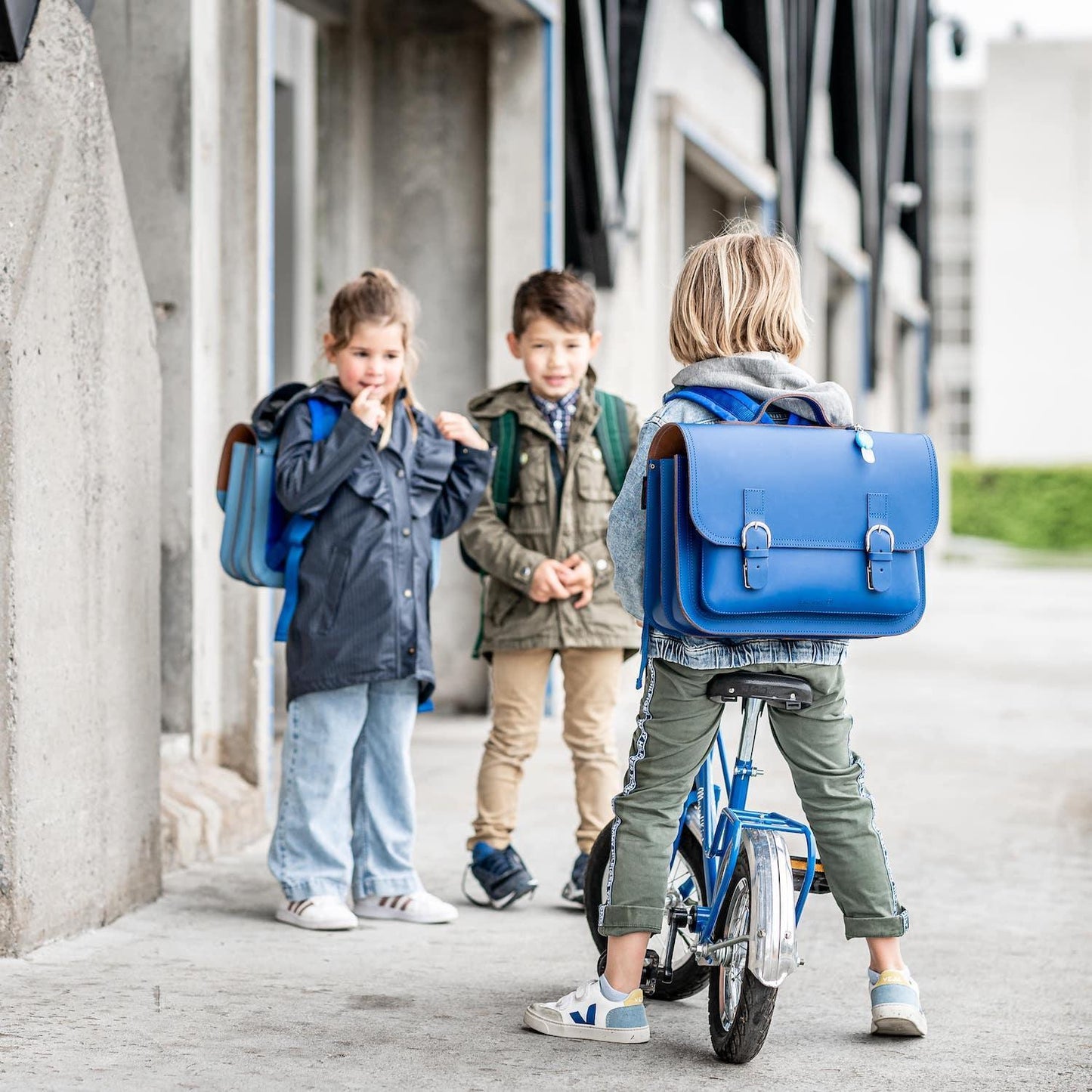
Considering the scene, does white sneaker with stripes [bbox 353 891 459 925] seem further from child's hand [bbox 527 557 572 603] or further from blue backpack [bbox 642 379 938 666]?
blue backpack [bbox 642 379 938 666]

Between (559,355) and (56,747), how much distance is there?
1753 millimetres

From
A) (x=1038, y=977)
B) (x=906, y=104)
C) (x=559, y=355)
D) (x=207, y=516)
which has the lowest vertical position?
(x=1038, y=977)

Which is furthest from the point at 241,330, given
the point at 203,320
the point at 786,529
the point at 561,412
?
the point at 786,529

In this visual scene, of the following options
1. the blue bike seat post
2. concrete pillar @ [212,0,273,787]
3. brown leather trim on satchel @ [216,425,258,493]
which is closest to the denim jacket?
the blue bike seat post

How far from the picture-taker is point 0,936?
12.6 ft

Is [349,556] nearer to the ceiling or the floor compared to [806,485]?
nearer to the floor

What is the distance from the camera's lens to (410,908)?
457cm

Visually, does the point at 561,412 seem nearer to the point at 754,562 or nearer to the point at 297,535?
the point at 297,535

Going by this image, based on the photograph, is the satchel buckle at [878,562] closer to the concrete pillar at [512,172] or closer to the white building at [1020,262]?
the concrete pillar at [512,172]

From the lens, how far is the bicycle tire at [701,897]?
3.64m

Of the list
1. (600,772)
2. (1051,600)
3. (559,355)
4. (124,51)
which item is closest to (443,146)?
(124,51)

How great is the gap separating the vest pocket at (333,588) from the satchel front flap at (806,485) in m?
1.44

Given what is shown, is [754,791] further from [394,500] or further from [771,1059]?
[771,1059]

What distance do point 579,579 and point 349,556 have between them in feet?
2.22
